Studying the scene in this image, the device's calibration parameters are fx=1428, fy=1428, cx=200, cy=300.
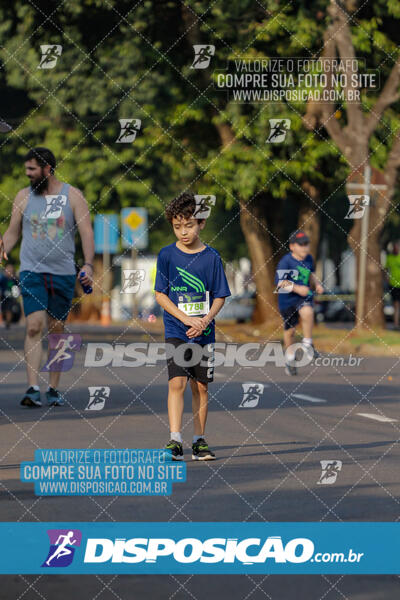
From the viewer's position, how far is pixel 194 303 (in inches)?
344

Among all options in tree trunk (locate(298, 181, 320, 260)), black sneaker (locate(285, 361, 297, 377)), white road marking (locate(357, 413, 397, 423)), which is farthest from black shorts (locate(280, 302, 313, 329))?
tree trunk (locate(298, 181, 320, 260))

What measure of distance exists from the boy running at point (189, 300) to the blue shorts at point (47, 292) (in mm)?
2946

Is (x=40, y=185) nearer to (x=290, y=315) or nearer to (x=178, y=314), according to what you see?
(x=178, y=314)

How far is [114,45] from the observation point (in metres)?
30.0

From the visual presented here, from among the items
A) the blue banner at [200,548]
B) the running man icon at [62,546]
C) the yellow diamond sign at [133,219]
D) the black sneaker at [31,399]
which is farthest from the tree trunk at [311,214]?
the running man icon at [62,546]

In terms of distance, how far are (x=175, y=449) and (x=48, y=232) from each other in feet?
11.4

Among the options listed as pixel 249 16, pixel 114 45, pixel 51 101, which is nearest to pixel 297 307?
pixel 249 16

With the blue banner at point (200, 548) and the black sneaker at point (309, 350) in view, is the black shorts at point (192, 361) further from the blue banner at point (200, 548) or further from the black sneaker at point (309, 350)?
the black sneaker at point (309, 350)

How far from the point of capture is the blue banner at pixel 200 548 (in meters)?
5.52

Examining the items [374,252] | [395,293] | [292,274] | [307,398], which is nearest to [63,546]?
[307,398]

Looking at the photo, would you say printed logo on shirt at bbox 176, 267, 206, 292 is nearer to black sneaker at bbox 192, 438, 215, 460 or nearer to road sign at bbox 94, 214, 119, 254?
black sneaker at bbox 192, 438, 215, 460

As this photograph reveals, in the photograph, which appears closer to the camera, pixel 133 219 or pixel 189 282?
pixel 189 282

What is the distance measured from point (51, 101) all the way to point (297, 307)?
30043mm

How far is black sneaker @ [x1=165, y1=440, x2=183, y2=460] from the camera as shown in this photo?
28.0 ft
